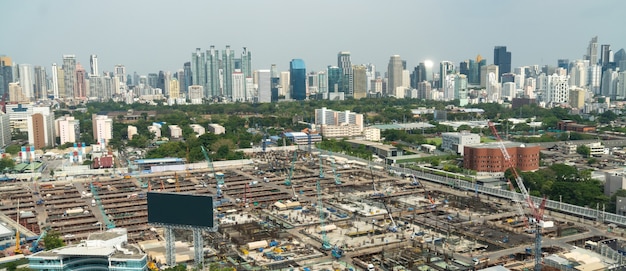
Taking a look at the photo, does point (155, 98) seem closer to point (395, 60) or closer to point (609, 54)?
point (395, 60)

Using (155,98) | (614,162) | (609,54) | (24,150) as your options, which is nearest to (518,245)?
(614,162)

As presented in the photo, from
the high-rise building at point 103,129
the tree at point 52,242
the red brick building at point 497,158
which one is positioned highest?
the high-rise building at point 103,129

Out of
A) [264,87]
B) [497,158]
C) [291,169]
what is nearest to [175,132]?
[291,169]

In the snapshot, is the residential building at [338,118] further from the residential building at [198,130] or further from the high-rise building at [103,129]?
the high-rise building at [103,129]

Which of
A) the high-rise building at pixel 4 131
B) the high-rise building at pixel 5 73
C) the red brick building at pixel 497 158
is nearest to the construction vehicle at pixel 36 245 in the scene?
the red brick building at pixel 497 158

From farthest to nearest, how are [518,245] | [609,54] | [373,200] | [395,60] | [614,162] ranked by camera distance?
[609,54], [395,60], [614,162], [373,200], [518,245]

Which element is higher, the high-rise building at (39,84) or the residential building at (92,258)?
the high-rise building at (39,84)
